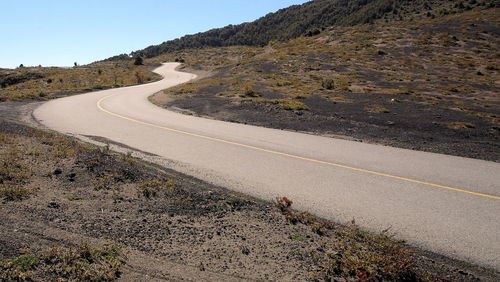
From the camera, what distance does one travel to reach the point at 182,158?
1024cm

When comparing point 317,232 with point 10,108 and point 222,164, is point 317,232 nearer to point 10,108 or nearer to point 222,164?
point 222,164

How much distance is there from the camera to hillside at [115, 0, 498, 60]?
7150cm

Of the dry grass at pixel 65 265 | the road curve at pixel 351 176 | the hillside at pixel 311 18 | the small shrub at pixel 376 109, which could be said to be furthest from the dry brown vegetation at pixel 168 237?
the hillside at pixel 311 18

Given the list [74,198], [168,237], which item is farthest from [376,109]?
[74,198]

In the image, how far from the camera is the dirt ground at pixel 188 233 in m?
4.49

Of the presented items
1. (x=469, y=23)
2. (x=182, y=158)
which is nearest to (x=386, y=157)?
(x=182, y=158)

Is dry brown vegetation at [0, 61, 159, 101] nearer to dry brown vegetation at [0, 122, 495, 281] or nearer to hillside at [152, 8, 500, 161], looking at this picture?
hillside at [152, 8, 500, 161]

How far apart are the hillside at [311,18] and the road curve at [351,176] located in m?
64.4

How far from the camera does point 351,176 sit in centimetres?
855

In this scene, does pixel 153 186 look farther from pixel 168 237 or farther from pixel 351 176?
pixel 351 176

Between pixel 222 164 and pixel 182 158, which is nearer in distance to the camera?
pixel 222 164

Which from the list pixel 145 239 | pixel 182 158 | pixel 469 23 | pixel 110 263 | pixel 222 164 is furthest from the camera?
pixel 469 23

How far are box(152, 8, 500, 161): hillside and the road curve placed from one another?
233 centimetres

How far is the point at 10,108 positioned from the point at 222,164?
58.6 ft
